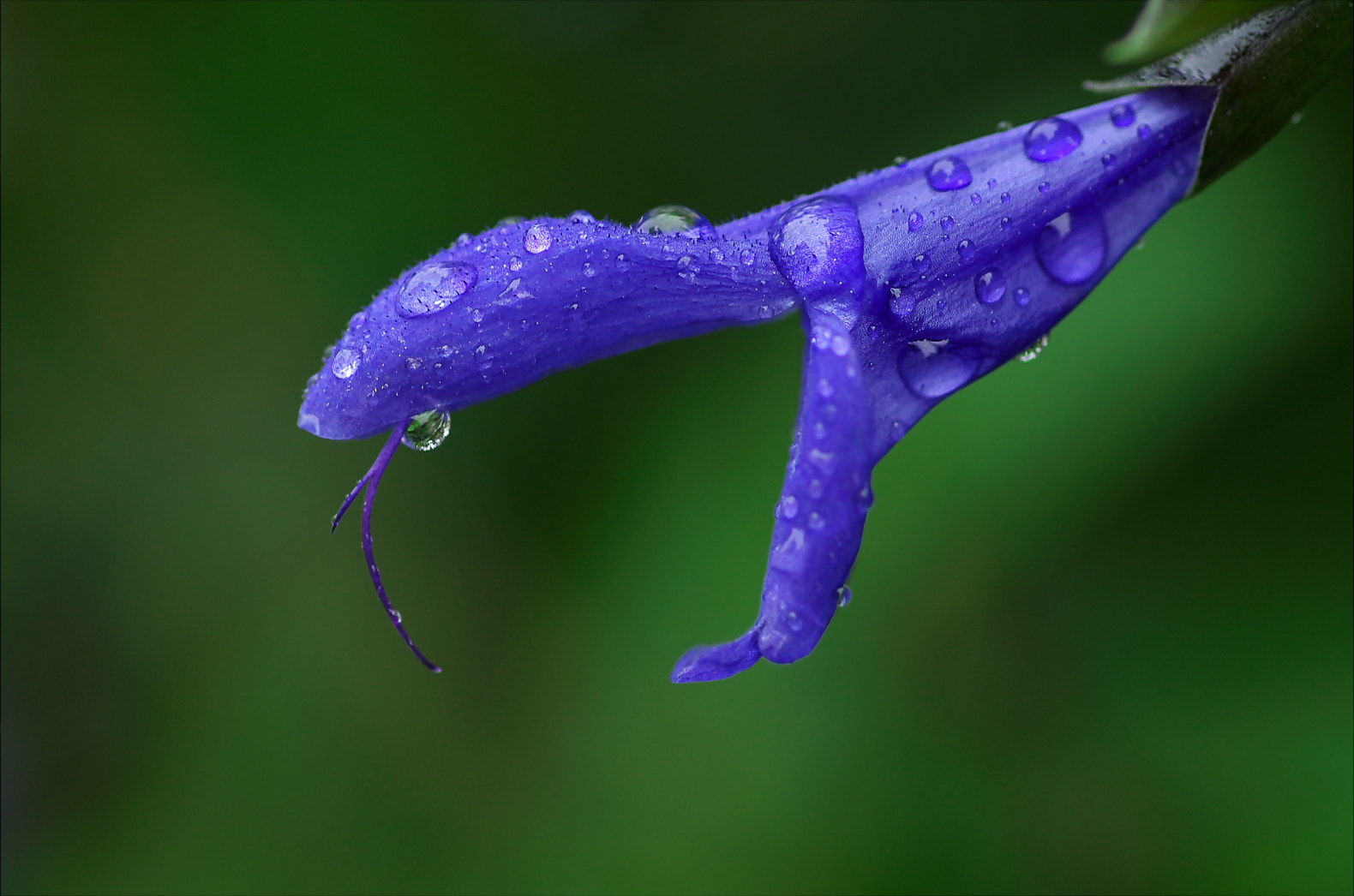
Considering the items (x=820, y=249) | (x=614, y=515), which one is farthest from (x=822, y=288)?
(x=614, y=515)

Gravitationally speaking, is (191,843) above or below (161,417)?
below

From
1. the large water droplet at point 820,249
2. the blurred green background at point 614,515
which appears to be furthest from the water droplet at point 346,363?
the blurred green background at point 614,515

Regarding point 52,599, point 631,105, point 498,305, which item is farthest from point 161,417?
point 498,305

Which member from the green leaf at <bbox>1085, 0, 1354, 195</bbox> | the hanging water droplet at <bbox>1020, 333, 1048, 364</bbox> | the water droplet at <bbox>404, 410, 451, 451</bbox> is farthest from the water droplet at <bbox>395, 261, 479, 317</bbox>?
the green leaf at <bbox>1085, 0, 1354, 195</bbox>

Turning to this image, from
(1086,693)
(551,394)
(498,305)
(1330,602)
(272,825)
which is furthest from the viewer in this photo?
(551,394)

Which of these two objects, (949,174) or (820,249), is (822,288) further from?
(949,174)

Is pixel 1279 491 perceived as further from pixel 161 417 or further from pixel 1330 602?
pixel 161 417
